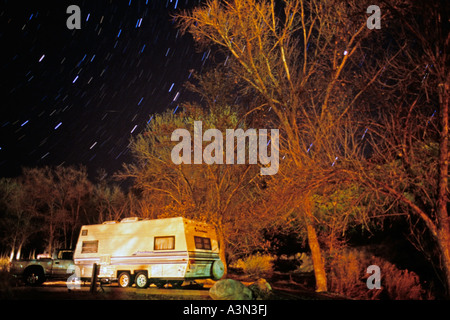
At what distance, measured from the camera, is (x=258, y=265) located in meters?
22.2

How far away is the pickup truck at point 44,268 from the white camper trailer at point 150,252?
5.40 feet

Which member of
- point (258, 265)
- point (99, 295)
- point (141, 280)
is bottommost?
point (258, 265)

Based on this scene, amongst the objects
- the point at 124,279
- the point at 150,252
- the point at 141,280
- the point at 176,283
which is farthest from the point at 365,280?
the point at 124,279

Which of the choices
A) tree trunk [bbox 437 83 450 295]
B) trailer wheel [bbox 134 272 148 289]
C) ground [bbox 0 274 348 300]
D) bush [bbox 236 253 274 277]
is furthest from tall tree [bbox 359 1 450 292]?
bush [bbox 236 253 274 277]

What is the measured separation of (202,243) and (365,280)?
26.0ft

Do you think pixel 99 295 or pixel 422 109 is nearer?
pixel 422 109

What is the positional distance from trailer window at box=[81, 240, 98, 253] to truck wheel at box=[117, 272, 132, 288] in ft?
6.66

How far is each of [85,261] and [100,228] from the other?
1.72 meters

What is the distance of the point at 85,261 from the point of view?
1691 centimetres

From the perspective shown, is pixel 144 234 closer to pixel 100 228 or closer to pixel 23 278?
pixel 100 228

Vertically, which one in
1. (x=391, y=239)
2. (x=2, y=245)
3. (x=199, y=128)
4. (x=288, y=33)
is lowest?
(x=2, y=245)

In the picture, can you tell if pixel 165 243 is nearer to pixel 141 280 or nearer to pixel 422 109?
pixel 141 280
